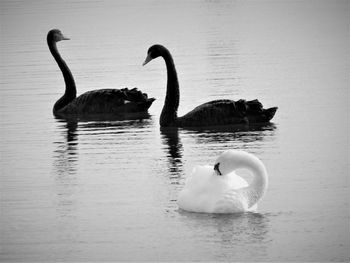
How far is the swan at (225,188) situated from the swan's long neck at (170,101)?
5307 mm

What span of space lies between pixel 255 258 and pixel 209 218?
3.67 ft

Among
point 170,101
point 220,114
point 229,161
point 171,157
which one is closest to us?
point 229,161

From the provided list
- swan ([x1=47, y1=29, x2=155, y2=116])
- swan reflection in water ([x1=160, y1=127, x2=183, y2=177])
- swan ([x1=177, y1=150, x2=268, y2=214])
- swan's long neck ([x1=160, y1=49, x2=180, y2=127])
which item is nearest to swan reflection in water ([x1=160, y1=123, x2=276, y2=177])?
swan reflection in water ([x1=160, y1=127, x2=183, y2=177])

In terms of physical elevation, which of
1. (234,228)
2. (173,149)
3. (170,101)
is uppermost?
(170,101)

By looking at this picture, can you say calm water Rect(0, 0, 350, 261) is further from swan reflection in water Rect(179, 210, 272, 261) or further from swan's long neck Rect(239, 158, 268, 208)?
swan's long neck Rect(239, 158, 268, 208)

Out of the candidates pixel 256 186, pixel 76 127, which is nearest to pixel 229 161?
pixel 256 186

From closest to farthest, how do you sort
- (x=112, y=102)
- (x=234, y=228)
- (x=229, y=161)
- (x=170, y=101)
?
(x=234, y=228)
(x=229, y=161)
(x=170, y=101)
(x=112, y=102)

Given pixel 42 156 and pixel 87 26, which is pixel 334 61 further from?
pixel 87 26

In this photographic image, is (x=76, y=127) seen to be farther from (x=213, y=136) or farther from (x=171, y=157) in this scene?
(x=171, y=157)

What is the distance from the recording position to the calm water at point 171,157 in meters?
9.49

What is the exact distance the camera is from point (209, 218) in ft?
32.9

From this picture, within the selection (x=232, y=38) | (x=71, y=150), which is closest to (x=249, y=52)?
(x=232, y=38)

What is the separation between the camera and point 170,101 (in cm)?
1570

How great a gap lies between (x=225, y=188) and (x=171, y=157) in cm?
332
